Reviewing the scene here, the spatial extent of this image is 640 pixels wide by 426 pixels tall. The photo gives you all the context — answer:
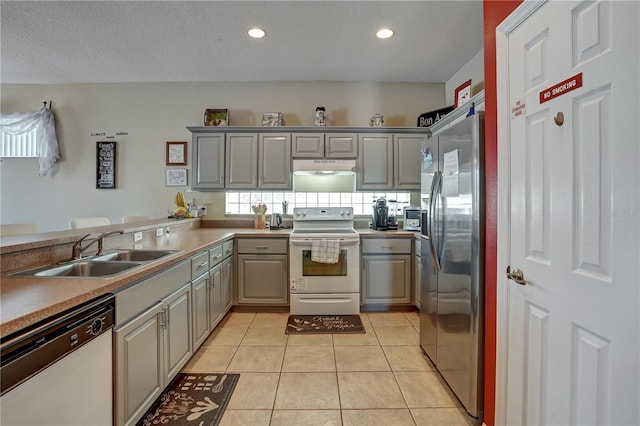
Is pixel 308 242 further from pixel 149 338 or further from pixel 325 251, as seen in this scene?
pixel 149 338

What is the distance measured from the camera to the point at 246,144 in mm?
3553

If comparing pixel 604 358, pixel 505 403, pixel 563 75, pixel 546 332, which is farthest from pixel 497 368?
pixel 563 75

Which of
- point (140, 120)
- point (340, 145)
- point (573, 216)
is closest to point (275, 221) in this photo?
point (340, 145)

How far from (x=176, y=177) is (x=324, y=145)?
6.96 feet

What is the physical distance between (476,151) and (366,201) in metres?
2.43

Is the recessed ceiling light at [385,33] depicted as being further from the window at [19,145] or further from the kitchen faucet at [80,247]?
the window at [19,145]

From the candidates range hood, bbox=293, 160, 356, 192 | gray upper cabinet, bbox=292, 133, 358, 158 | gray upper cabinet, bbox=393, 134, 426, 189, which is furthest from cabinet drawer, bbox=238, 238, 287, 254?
gray upper cabinet, bbox=393, 134, 426, 189

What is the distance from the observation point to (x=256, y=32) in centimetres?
271

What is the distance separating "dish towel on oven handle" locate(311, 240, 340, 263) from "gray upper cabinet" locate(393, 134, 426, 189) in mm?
1199

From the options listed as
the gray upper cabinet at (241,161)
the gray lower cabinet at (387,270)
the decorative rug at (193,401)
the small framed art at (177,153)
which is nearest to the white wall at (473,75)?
the gray lower cabinet at (387,270)

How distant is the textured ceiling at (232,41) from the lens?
240 centimetres

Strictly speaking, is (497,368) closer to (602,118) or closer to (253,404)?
(602,118)

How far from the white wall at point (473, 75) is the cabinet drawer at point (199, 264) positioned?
314cm

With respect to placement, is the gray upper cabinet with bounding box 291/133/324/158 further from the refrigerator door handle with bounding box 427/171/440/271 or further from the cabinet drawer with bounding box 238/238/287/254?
the refrigerator door handle with bounding box 427/171/440/271
